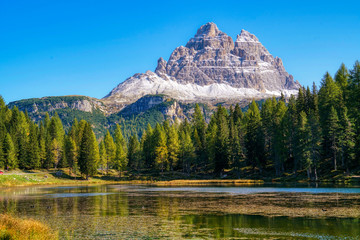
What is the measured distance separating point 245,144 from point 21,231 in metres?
96.8

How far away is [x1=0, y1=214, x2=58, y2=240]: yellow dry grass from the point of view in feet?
74.0

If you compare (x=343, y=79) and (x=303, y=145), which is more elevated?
(x=343, y=79)

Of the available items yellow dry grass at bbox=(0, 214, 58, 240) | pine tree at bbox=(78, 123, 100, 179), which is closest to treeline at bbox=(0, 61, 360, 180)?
pine tree at bbox=(78, 123, 100, 179)

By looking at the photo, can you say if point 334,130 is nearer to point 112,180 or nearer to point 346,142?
point 346,142

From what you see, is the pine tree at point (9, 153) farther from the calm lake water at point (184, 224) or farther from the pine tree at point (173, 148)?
the calm lake water at point (184, 224)

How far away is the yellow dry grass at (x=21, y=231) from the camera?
22545 mm

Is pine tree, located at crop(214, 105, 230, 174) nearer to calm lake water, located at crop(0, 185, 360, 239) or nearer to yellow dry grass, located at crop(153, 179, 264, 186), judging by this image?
yellow dry grass, located at crop(153, 179, 264, 186)

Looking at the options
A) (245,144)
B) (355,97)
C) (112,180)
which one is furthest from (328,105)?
(112,180)

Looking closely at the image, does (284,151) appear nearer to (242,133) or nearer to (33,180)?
(242,133)

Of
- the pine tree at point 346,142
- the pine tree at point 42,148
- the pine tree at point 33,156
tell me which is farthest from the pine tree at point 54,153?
the pine tree at point 346,142

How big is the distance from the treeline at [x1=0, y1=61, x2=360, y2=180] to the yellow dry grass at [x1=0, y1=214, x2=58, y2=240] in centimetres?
7136

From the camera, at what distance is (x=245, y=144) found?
115 meters

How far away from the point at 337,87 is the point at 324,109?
6.98m

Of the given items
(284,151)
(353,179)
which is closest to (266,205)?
(353,179)
